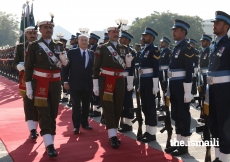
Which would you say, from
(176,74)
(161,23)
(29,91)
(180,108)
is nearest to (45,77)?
(29,91)

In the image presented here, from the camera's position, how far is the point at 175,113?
5.96 meters

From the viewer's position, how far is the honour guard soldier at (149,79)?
21.6 feet

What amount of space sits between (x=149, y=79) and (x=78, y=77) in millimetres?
1558

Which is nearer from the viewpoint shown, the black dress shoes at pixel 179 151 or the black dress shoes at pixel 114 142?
the black dress shoes at pixel 179 151

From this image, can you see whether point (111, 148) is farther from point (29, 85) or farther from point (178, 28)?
point (178, 28)

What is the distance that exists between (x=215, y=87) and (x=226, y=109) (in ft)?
1.03

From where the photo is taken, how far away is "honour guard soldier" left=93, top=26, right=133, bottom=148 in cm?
635

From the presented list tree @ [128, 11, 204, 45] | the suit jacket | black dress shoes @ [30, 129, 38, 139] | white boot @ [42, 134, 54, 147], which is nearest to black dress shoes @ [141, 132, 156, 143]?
the suit jacket

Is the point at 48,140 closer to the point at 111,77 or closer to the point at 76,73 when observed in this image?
the point at 111,77

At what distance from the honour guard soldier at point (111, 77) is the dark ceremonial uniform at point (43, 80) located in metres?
0.84

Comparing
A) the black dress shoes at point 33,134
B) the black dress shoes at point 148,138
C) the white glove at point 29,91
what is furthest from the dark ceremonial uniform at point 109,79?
the black dress shoes at point 33,134

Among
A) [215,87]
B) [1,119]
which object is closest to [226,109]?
[215,87]

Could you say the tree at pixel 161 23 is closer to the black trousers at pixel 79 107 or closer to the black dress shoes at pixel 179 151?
the black trousers at pixel 79 107

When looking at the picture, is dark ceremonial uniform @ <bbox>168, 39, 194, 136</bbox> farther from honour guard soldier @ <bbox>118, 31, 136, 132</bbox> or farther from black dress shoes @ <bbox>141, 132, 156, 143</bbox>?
honour guard soldier @ <bbox>118, 31, 136, 132</bbox>
